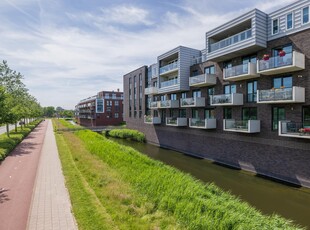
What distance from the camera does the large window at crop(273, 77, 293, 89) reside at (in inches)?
554

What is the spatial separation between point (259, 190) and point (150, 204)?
8.30 metres

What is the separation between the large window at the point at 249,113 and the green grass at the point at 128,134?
1797 cm

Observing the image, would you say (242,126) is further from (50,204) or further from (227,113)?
(50,204)

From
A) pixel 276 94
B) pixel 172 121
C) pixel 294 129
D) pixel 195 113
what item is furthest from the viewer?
pixel 172 121

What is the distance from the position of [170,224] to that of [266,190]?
8.87 m

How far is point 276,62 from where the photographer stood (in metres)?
13.7

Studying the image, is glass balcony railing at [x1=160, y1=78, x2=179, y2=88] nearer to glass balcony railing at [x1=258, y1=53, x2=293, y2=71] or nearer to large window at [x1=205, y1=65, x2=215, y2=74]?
large window at [x1=205, y1=65, x2=215, y2=74]

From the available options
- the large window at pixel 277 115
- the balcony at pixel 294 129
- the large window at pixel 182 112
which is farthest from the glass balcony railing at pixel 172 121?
the balcony at pixel 294 129

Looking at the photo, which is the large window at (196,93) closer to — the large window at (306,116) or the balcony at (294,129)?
the balcony at (294,129)

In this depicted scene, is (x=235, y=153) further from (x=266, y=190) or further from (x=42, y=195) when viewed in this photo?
(x=42, y=195)

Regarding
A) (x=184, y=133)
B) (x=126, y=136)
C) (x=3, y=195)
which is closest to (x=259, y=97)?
(x=184, y=133)

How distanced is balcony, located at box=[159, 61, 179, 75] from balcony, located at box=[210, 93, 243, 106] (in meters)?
7.05

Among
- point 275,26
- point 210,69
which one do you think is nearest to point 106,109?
point 210,69

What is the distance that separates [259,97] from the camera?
581 inches
